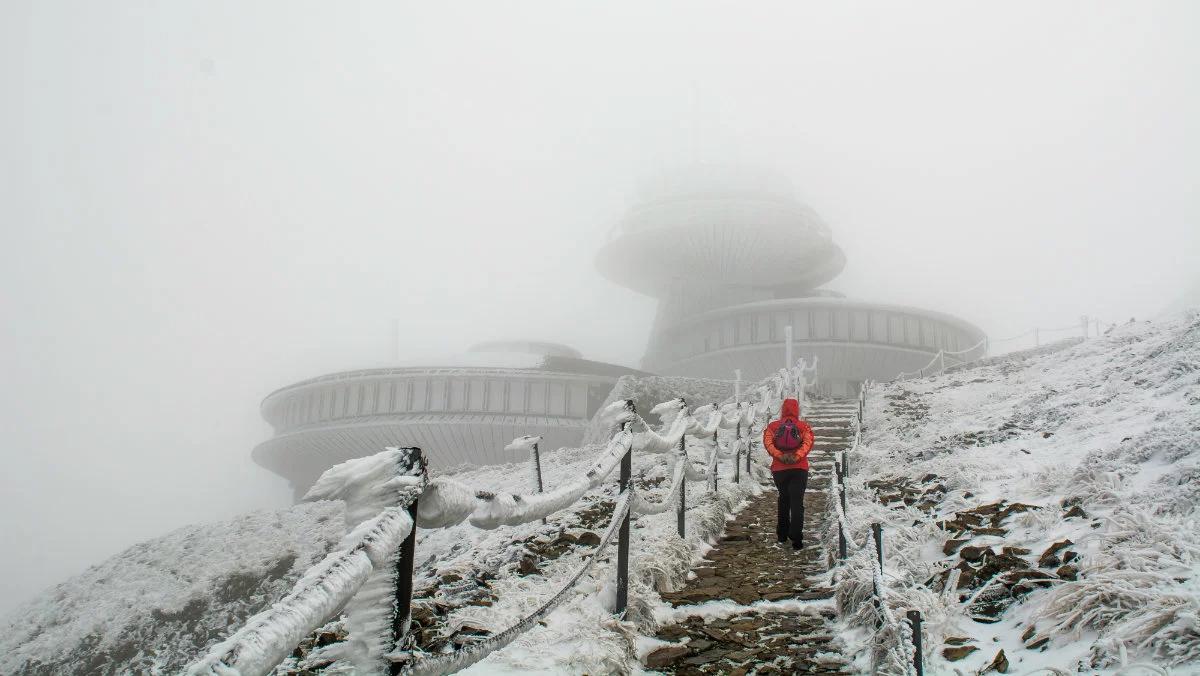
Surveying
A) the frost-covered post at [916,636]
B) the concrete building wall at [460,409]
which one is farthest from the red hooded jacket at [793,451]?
the concrete building wall at [460,409]

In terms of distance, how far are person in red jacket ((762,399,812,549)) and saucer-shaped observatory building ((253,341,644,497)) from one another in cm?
3093

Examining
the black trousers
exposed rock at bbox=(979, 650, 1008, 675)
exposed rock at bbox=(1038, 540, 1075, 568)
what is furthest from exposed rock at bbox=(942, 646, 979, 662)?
the black trousers

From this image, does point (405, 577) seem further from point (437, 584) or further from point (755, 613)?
point (437, 584)

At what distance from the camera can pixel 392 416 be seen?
4112 cm

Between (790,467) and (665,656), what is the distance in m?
3.99

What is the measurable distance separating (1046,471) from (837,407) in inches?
543

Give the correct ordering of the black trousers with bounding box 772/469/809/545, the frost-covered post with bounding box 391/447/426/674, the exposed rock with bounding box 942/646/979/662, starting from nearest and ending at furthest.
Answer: the frost-covered post with bounding box 391/447/426/674 → the exposed rock with bounding box 942/646/979/662 → the black trousers with bounding box 772/469/809/545

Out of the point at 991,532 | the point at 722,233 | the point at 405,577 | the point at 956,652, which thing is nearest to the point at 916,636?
the point at 956,652

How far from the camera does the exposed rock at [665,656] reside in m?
4.57

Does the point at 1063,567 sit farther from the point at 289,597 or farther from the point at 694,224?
the point at 694,224

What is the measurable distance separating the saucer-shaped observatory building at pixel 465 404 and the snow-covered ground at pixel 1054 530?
92.0 ft

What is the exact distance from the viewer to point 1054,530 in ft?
20.4

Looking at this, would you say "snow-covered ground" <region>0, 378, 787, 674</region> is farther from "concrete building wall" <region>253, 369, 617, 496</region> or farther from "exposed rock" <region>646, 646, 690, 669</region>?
"concrete building wall" <region>253, 369, 617, 496</region>

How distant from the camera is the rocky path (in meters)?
4.57
